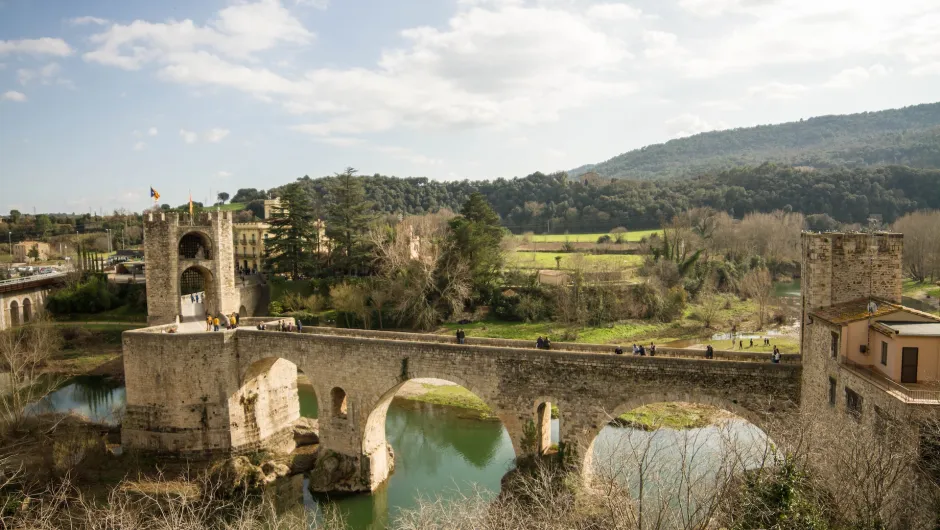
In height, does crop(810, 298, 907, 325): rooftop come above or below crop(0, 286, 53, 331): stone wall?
above

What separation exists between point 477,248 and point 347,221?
1032 cm

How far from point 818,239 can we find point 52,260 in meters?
76.5

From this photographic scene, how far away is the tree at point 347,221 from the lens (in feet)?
148

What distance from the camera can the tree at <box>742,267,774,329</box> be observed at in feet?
130

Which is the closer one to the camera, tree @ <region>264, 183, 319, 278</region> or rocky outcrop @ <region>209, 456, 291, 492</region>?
rocky outcrop @ <region>209, 456, 291, 492</region>

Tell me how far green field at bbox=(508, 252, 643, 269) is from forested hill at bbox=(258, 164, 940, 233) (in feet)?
57.8

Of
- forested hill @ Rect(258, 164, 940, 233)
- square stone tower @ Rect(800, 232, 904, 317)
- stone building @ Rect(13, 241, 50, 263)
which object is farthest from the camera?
forested hill @ Rect(258, 164, 940, 233)

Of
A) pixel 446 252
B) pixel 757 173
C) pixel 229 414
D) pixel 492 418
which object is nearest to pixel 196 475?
pixel 229 414

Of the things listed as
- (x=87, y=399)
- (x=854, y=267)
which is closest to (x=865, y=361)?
(x=854, y=267)

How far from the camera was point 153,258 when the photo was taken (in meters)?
26.5

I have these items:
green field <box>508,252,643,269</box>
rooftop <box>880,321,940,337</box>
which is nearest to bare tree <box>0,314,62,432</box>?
green field <box>508,252,643,269</box>

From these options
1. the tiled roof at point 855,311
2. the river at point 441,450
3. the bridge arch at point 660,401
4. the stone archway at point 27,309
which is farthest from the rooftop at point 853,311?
the stone archway at point 27,309

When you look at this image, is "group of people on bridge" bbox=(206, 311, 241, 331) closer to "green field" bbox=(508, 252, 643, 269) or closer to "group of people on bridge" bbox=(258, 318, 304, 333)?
"group of people on bridge" bbox=(258, 318, 304, 333)

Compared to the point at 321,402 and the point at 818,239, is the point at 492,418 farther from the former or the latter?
the point at 818,239
